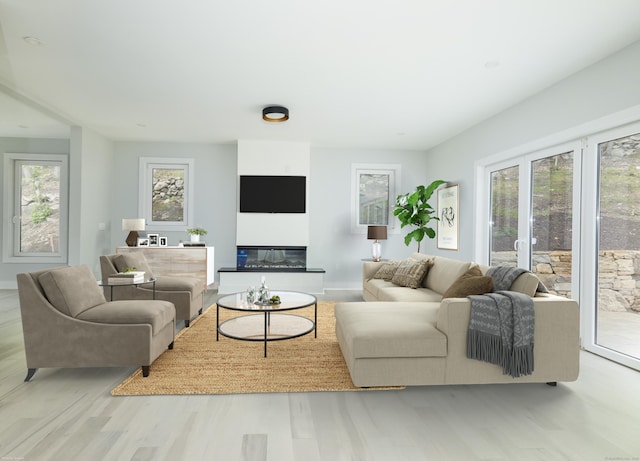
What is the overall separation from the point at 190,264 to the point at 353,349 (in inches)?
166

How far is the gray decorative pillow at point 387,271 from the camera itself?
200 inches

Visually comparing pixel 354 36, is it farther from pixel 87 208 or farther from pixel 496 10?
pixel 87 208

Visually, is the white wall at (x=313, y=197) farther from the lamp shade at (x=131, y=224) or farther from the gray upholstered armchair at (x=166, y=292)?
the gray upholstered armchair at (x=166, y=292)

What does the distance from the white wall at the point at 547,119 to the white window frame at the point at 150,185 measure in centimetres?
439

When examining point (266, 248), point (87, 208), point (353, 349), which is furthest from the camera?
point (266, 248)

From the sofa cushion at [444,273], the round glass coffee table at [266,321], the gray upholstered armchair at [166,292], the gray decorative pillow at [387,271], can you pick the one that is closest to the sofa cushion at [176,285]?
the gray upholstered armchair at [166,292]

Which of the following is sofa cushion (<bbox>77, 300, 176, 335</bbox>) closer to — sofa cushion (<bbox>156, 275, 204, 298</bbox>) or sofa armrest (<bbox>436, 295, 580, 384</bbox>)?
sofa cushion (<bbox>156, 275, 204, 298</bbox>)

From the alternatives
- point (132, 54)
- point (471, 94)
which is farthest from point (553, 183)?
point (132, 54)

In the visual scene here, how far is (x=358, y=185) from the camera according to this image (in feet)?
23.1

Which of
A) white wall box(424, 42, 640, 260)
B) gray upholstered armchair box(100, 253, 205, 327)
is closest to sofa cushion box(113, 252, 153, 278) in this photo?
gray upholstered armchair box(100, 253, 205, 327)

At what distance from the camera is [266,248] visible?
6.62 m

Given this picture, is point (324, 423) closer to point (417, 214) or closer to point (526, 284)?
point (526, 284)

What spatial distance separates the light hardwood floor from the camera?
6.04 ft

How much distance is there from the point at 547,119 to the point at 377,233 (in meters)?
3.06
